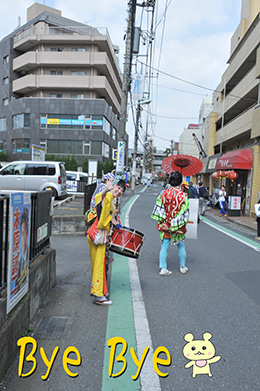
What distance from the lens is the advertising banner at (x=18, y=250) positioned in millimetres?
2771

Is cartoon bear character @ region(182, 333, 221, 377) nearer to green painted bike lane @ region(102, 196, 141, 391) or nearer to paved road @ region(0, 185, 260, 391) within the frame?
paved road @ region(0, 185, 260, 391)

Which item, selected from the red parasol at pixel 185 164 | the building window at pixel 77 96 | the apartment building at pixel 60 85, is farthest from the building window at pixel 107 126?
the red parasol at pixel 185 164

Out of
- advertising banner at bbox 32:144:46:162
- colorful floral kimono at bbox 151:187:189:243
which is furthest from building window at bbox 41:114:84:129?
colorful floral kimono at bbox 151:187:189:243

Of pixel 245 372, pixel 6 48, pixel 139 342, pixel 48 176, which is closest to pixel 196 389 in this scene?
pixel 245 372

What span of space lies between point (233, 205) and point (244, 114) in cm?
709

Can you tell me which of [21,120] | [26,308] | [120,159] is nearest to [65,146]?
[21,120]

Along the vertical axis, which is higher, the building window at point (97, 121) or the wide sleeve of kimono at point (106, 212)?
the building window at point (97, 121)

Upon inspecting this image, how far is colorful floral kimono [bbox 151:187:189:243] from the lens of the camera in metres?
5.26

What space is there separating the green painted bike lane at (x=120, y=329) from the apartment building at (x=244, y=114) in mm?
13496

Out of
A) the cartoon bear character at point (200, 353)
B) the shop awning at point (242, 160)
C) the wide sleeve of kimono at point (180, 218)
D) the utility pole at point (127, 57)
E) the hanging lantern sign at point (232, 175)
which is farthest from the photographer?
the hanging lantern sign at point (232, 175)

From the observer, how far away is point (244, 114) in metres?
20.2

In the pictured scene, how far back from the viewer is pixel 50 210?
4582mm

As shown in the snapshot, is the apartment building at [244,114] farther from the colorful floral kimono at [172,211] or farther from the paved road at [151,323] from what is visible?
the colorful floral kimono at [172,211]

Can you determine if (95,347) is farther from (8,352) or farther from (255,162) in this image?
(255,162)
